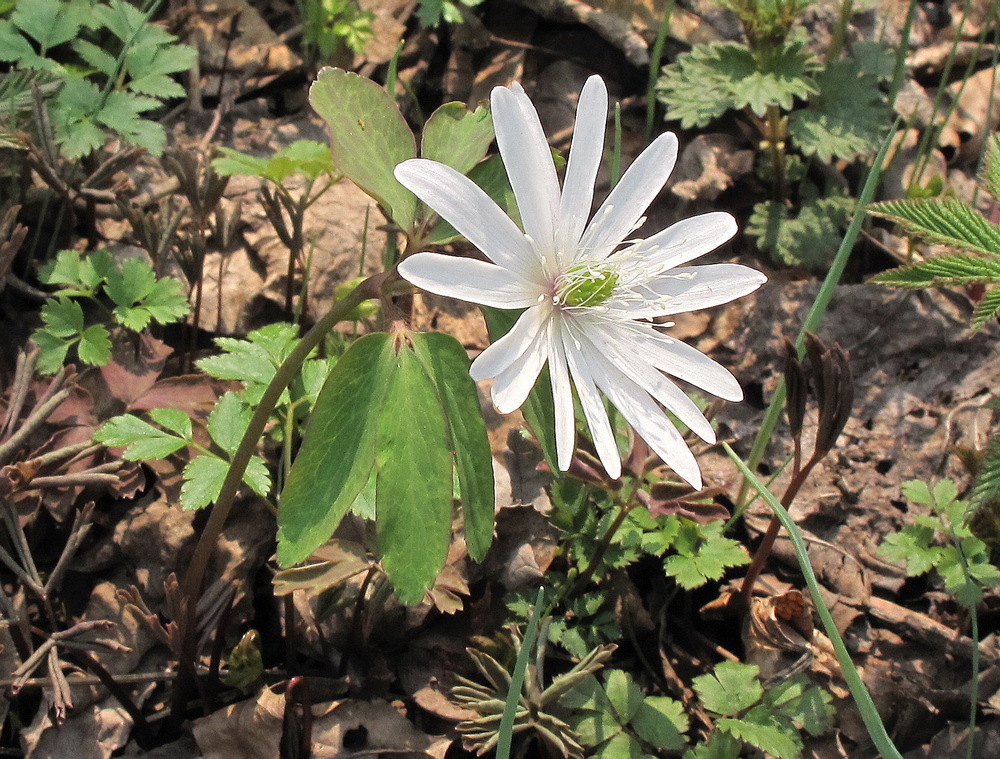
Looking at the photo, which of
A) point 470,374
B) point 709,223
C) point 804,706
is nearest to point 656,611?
point 804,706

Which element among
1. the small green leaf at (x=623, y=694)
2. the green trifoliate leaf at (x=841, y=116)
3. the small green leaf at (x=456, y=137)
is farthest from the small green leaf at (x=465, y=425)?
the green trifoliate leaf at (x=841, y=116)

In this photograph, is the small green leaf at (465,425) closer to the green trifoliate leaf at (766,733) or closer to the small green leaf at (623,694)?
the small green leaf at (623,694)

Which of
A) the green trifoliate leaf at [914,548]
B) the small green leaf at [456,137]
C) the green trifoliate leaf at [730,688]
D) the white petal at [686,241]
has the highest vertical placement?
the small green leaf at [456,137]

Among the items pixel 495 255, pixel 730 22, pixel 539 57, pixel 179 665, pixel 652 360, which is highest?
pixel 730 22

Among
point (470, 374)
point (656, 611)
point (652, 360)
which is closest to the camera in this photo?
point (470, 374)

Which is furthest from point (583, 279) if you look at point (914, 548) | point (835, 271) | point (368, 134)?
point (914, 548)

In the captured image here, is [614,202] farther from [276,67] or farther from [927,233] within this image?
[276,67]
